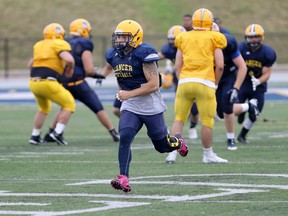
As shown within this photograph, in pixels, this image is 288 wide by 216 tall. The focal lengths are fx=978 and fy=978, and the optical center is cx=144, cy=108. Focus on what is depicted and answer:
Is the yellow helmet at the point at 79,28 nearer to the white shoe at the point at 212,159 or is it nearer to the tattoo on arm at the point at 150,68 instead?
the white shoe at the point at 212,159

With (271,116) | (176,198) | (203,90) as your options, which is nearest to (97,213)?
(176,198)

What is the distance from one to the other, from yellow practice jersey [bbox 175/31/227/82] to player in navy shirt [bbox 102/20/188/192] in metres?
1.92

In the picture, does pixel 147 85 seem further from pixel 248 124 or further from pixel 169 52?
pixel 169 52

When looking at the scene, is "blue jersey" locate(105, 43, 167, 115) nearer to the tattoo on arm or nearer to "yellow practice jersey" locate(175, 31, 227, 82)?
the tattoo on arm

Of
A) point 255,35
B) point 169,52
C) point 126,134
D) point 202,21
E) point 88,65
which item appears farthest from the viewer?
point 169,52

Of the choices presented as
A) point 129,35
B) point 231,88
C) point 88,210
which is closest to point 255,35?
point 231,88

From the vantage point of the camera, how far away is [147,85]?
9164 mm

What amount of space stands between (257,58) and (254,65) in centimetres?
12

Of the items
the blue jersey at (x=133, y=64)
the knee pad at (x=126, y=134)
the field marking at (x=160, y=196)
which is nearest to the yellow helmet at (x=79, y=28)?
the blue jersey at (x=133, y=64)

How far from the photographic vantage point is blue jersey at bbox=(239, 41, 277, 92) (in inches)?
557

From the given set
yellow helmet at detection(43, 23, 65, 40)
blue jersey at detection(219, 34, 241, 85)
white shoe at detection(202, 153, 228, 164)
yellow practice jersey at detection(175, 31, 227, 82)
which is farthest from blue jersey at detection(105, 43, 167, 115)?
yellow helmet at detection(43, 23, 65, 40)

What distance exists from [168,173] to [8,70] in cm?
3018

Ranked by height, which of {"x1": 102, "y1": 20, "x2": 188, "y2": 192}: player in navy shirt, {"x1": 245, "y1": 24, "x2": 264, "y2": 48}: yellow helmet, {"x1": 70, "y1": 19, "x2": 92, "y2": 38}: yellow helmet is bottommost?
{"x1": 70, "y1": 19, "x2": 92, "y2": 38}: yellow helmet

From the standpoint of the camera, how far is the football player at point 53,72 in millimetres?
14195
